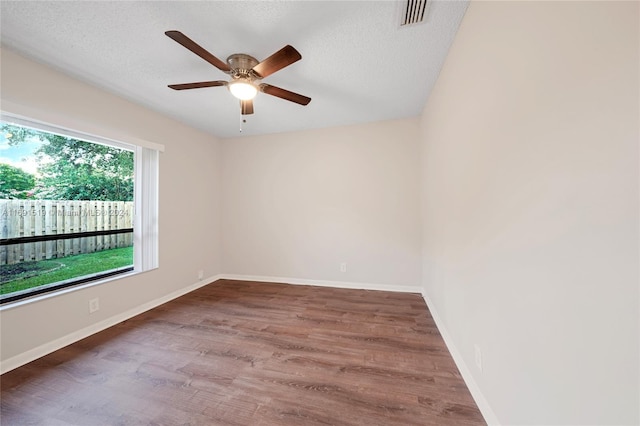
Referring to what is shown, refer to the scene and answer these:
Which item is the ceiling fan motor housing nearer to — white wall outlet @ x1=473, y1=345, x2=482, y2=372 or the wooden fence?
the wooden fence

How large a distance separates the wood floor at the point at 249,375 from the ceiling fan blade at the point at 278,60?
2.22 m

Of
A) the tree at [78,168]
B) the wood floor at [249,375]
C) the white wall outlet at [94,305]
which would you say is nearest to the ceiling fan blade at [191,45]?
the tree at [78,168]

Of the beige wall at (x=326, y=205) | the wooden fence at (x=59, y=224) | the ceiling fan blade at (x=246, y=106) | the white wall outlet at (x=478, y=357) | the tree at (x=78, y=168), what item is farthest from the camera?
the beige wall at (x=326, y=205)

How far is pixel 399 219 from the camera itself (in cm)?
327

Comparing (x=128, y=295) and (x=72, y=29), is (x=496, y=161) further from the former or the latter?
(x=128, y=295)

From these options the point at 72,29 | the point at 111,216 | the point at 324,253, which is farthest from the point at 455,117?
the point at 111,216

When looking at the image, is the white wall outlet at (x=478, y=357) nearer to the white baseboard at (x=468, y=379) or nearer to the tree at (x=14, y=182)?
the white baseboard at (x=468, y=379)

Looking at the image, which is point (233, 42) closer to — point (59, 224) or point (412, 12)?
point (412, 12)

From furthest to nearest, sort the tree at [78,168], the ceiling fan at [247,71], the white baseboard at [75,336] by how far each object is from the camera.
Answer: the tree at [78,168]
the white baseboard at [75,336]
the ceiling fan at [247,71]

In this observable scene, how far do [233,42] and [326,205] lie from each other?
7.70 ft

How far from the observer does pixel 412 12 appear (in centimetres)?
143

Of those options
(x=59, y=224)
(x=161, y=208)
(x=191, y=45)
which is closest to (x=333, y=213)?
(x=161, y=208)

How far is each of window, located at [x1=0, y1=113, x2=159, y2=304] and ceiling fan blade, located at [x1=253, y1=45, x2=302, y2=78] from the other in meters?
2.03

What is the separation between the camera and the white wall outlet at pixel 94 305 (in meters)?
2.21
